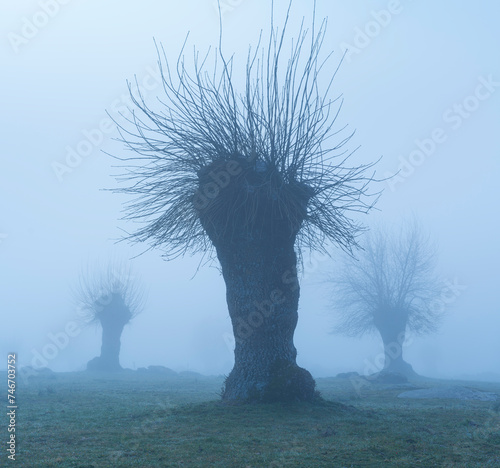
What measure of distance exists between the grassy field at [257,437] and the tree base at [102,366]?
35587 millimetres

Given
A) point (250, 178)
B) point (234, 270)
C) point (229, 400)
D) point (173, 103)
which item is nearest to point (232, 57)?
point (173, 103)

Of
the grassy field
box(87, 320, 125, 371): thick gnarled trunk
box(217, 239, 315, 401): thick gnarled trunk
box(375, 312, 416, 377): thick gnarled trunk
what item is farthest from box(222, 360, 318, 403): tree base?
box(87, 320, 125, 371): thick gnarled trunk

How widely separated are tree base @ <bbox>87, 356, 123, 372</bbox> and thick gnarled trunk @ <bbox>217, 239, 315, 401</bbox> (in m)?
Result: 37.3

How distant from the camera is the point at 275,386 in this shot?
39.1 ft

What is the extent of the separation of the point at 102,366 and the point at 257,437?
137ft

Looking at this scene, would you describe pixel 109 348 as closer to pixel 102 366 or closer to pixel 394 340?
pixel 102 366

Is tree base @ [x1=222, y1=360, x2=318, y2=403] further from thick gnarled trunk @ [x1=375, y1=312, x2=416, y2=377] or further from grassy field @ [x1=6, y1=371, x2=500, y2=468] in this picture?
thick gnarled trunk @ [x1=375, y1=312, x2=416, y2=377]

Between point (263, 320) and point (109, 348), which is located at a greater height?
point (109, 348)

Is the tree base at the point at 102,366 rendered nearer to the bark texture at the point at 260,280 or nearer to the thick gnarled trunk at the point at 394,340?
the thick gnarled trunk at the point at 394,340

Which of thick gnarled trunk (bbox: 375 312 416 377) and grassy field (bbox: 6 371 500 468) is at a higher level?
thick gnarled trunk (bbox: 375 312 416 377)

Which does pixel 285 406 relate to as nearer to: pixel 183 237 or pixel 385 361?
pixel 183 237

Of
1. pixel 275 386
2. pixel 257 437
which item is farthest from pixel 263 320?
pixel 257 437

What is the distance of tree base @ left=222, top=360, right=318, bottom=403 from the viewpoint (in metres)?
11.9

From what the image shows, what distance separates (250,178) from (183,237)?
3067mm
